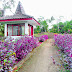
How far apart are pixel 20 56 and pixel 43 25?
1235 inches

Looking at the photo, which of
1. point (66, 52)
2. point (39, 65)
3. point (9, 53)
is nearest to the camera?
point (9, 53)

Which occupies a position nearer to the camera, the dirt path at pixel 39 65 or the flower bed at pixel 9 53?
the flower bed at pixel 9 53

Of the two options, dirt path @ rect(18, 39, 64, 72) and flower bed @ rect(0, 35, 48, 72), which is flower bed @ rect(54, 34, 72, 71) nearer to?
dirt path @ rect(18, 39, 64, 72)

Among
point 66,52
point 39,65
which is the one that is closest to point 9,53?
point 39,65

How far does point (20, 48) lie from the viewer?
406 centimetres

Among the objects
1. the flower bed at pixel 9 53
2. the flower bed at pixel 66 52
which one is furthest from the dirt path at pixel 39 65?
the flower bed at pixel 66 52

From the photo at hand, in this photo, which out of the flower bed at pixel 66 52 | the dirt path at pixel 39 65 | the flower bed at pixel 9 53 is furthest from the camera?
the dirt path at pixel 39 65

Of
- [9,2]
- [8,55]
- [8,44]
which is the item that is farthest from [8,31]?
[9,2]

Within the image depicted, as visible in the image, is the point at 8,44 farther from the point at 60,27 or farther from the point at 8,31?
the point at 60,27

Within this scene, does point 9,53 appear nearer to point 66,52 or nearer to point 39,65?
point 39,65

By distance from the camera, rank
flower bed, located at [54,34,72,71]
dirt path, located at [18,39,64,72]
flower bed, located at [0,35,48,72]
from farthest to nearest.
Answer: dirt path, located at [18,39,64,72]
flower bed, located at [54,34,72,71]
flower bed, located at [0,35,48,72]

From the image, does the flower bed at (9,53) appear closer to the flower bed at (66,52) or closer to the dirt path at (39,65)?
the dirt path at (39,65)

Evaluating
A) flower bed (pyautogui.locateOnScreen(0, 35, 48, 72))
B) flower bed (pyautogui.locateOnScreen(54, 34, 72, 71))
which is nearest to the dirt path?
flower bed (pyautogui.locateOnScreen(0, 35, 48, 72))

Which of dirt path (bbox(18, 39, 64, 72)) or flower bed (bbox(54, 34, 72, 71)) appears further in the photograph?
dirt path (bbox(18, 39, 64, 72))
